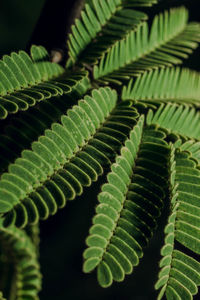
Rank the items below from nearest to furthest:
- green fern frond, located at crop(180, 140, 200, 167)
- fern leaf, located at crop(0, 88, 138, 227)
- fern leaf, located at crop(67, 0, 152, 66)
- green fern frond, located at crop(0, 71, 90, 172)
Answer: fern leaf, located at crop(0, 88, 138, 227), green fern frond, located at crop(0, 71, 90, 172), green fern frond, located at crop(180, 140, 200, 167), fern leaf, located at crop(67, 0, 152, 66)

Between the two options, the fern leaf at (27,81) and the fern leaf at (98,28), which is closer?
the fern leaf at (27,81)

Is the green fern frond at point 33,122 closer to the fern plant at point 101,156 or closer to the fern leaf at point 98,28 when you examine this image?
the fern plant at point 101,156

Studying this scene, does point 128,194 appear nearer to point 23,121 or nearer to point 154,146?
point 154,146

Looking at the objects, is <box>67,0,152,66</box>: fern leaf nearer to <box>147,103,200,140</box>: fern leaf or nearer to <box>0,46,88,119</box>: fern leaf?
<box>0,46,88,119</box>: fern leaf

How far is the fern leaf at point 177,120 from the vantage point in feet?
3.86

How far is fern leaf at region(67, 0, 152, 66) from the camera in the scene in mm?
1219

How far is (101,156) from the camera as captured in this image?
0.97 m

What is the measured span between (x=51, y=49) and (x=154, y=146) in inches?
18.3

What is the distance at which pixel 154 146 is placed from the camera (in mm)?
1049

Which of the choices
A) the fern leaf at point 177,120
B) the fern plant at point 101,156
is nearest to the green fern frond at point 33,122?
the fern plant at point 101,156

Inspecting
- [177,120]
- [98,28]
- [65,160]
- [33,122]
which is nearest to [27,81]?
[33,122]

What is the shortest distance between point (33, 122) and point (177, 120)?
0.49 metres

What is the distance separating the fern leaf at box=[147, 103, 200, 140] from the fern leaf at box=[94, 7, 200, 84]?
158 mm

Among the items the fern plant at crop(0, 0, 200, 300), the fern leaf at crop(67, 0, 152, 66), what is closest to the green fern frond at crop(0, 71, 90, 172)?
the fern plant at crop(0, 0, 200, 300)
